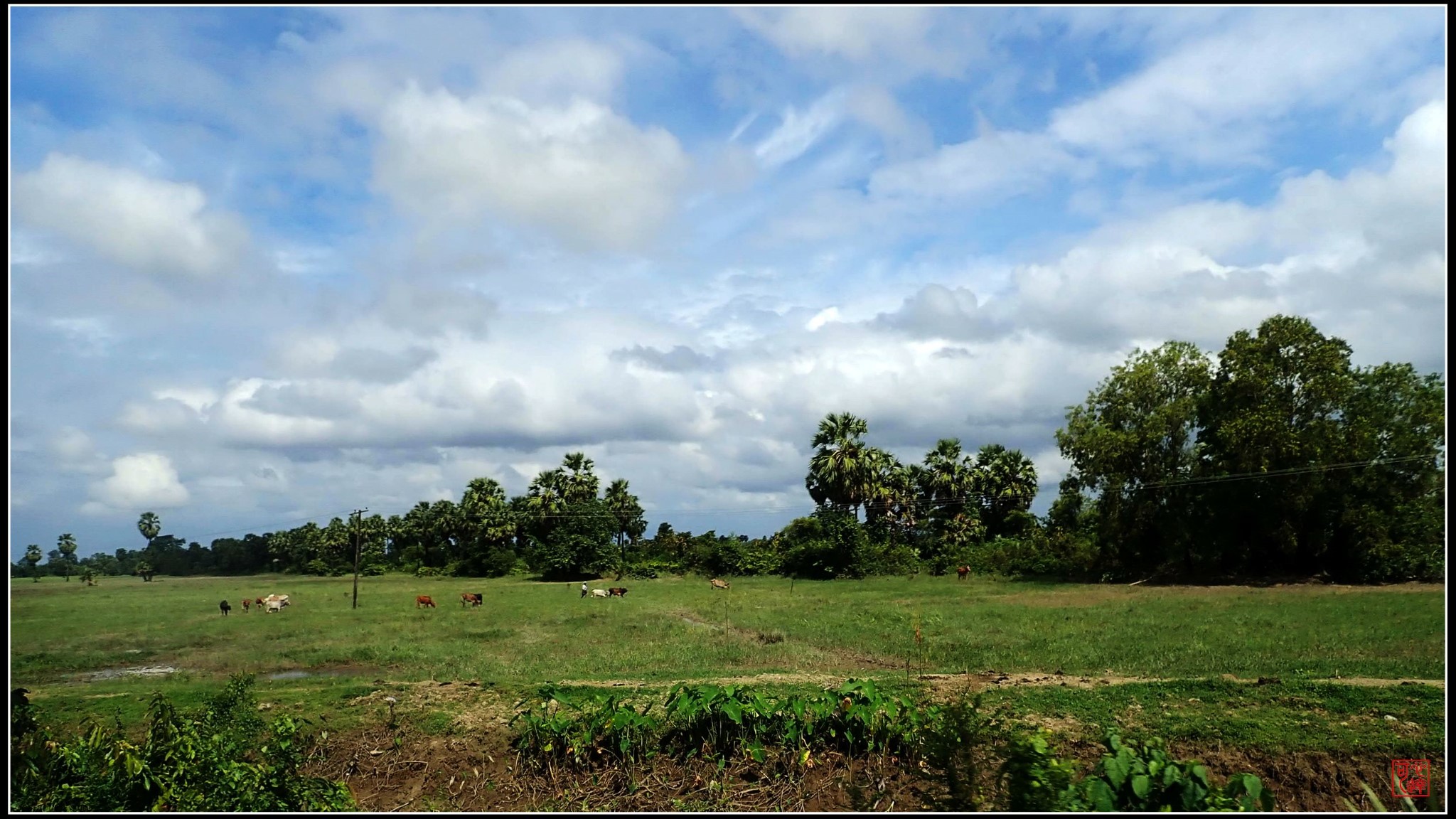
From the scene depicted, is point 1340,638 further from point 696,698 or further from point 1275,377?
point 1275,377

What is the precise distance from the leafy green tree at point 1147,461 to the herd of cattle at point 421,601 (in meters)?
18.5

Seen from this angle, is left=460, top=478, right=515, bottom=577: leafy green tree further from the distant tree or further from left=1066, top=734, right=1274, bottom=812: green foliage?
left=1066, top=734, right=1274, bottom=812: green foliage

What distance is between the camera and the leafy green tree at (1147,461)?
3559 cm

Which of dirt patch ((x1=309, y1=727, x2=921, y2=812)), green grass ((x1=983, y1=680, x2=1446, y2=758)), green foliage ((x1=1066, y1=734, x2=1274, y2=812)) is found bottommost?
green grass ((x1=983, y1=680, x2=1446, y2=758))

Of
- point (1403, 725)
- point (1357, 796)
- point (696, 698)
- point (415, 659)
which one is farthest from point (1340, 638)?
point (415, 659)

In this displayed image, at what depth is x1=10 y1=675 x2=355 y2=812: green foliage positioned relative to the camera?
4.90 m

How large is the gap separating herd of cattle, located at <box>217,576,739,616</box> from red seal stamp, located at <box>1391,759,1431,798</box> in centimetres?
3005

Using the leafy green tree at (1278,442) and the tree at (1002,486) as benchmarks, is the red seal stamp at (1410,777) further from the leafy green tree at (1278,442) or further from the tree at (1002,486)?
the tree at (1002,486)

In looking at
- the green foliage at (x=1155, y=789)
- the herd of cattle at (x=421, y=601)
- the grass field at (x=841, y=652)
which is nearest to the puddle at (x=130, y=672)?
the grass field at (x=841, y=652)

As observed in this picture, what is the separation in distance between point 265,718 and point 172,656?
38.4 feet

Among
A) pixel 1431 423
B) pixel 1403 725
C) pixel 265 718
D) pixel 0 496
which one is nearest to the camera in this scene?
pixel 0 496

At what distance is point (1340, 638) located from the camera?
15.6m

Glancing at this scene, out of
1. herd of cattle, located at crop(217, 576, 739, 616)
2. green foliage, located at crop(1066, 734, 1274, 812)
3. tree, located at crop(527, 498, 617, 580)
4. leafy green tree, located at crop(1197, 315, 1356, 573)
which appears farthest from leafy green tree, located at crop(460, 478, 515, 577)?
green foliage, located at crop(1066, 734, 1274, 812)

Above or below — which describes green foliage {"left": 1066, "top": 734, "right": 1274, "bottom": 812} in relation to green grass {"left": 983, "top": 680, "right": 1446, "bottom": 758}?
above
